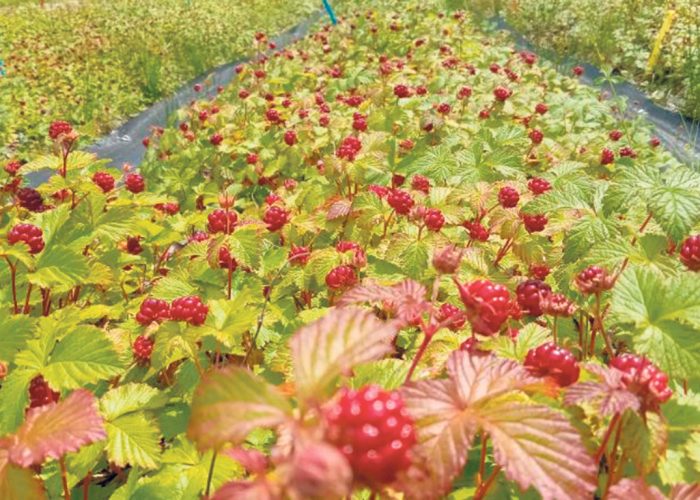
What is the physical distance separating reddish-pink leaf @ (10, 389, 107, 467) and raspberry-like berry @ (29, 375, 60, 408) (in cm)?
42

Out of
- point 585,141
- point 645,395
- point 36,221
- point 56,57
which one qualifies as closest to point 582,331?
point 645,395

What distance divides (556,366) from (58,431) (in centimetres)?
84

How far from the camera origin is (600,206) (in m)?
1.91

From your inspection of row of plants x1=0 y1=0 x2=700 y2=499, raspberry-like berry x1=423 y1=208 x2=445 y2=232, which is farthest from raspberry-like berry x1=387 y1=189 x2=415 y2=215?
raspberry-like berry x1=423 y1=208 x2=445 y2=232

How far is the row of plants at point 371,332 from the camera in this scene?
0.68 meters

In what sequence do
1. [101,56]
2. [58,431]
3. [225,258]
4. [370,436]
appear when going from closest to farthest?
[370,436] → [58,431] → [225,258] → [101,56]

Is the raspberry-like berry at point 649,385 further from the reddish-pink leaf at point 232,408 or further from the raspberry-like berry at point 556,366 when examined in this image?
the reddish-pink leaf at point 232,408

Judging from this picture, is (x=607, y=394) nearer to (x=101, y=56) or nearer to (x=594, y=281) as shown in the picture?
(x=594, y=281)

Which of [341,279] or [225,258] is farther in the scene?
[225,258]

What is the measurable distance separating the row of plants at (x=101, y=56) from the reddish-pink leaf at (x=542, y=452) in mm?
6140

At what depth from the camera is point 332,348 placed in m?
0.69

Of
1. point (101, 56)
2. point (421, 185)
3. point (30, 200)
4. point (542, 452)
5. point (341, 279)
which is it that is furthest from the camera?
point (101, 56)

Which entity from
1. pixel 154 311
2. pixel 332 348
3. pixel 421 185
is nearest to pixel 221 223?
pixel 154 311

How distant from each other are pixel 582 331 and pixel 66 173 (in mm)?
2134
